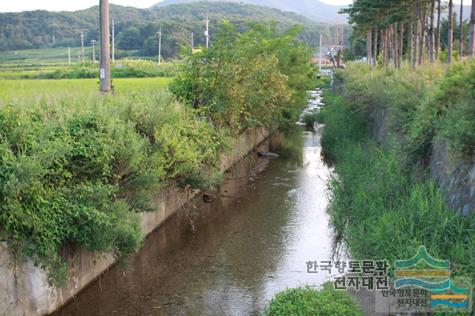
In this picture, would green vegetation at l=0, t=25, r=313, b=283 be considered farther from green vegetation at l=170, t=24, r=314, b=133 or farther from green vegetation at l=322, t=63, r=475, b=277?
green vegetation at l=322, t=63, r=475, b=277

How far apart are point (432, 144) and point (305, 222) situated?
130 inches

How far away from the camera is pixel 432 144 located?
1012 cm

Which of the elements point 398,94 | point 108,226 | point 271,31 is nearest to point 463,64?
point 398,94

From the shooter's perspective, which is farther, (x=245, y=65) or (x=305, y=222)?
(x=245, y=65)

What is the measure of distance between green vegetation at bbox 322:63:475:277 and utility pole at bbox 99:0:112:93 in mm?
5516

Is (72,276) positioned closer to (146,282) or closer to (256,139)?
(146,282)

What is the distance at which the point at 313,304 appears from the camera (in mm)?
6598

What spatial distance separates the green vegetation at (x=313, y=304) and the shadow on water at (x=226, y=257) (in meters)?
0.92

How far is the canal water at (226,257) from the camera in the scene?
26.5ft

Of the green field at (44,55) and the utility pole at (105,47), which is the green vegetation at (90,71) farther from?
the utility pole at (105,47)

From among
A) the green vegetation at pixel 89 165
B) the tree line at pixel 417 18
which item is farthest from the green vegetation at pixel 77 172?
the tree line at pixel 417 18

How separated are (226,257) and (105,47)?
5.16 metres

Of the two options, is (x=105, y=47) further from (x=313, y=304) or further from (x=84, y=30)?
(x=84, y=30)

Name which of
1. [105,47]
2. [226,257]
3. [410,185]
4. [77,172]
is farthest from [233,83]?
[77,172]
